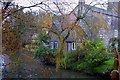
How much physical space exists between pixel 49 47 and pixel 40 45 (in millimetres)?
120

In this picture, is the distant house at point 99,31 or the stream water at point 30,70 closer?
the distant house at point 99,31

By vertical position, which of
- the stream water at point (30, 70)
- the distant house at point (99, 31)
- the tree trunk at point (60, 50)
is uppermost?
the distant house at point (99, 31)

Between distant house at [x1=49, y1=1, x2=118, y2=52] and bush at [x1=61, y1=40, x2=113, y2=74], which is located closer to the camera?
distant house at [x1=49, y1=1, x2=118, y2=52]

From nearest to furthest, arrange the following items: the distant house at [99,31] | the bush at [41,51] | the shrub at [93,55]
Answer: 1. the distant house at [99,31]
2. the bush at [41,51]
3. the shrub at [93,55]

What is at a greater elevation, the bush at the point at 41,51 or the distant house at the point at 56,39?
the distant house at the point at 56,39

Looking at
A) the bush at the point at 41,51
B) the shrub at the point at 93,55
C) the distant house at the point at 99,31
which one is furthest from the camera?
the shrub at the point at 93,55

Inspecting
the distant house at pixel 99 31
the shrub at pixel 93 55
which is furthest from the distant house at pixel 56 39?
the shrub at pixel 93 55

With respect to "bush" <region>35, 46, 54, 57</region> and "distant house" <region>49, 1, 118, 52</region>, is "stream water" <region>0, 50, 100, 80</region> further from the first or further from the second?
"distant house" <region>49, 1, 118, 52</region>

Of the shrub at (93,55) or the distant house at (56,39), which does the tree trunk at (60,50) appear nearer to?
the distant house at (56,39)

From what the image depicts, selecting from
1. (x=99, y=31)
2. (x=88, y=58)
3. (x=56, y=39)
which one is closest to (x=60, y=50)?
(x=56, y=39)

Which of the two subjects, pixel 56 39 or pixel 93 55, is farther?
pixel 93 55

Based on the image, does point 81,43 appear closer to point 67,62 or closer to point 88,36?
point 88,36

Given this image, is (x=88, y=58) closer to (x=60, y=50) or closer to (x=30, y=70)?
(x=60, y=50)

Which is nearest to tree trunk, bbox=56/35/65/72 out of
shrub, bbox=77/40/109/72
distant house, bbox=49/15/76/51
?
distant house, bbox=49/15/76/51
